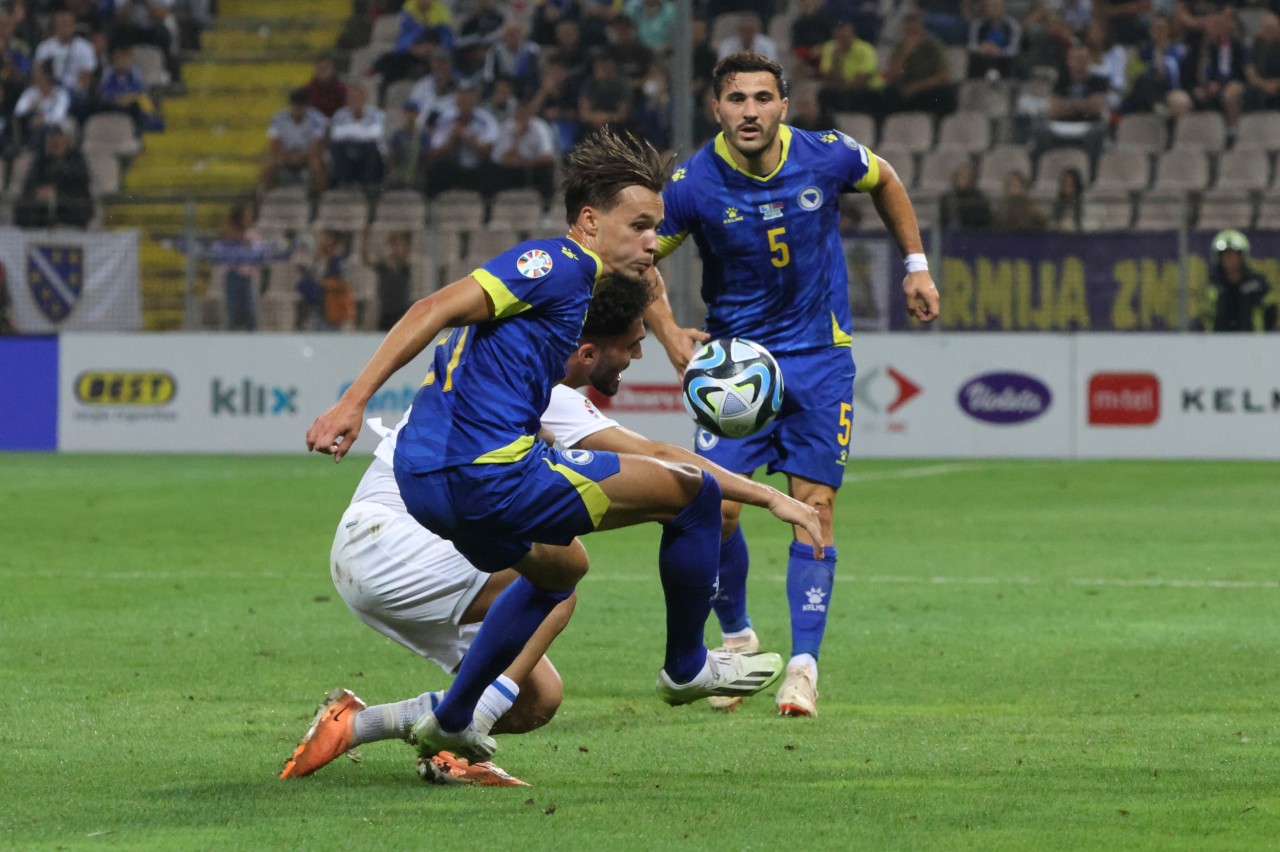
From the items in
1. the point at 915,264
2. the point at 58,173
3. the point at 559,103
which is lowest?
the point at 58,173

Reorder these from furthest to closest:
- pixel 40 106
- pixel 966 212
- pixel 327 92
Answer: pixel 40 106
pixel 327 92
pixel 966 212

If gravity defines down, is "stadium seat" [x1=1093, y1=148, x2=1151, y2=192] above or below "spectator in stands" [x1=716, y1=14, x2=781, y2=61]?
below

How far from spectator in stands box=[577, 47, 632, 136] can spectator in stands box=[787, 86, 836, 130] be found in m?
1.78

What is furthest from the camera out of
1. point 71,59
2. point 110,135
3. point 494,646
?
point 110,135

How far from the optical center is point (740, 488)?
196 inches

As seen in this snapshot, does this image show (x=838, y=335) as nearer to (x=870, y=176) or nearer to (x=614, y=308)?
(x=870, y=176)

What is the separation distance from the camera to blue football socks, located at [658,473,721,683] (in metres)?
4.95

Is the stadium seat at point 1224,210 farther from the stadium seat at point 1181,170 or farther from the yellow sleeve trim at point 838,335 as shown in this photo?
the yellow sleeve trim at point 838,335

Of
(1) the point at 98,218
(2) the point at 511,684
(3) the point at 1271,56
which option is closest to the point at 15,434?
(1) the point at 98,218

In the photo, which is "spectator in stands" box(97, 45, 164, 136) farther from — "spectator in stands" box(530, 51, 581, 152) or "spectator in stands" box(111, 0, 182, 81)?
"spectator in stands" box(530, 51, 581, 152)

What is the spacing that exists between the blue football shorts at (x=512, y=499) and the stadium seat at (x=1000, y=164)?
16.0m

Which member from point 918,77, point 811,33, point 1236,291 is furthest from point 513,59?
point 1236,291

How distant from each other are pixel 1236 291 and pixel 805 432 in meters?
11.3

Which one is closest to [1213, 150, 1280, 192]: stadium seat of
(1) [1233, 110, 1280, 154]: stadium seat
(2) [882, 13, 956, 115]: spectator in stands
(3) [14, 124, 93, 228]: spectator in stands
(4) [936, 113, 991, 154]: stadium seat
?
(1) [1233, 110, 1280, 154]: stadium seat
